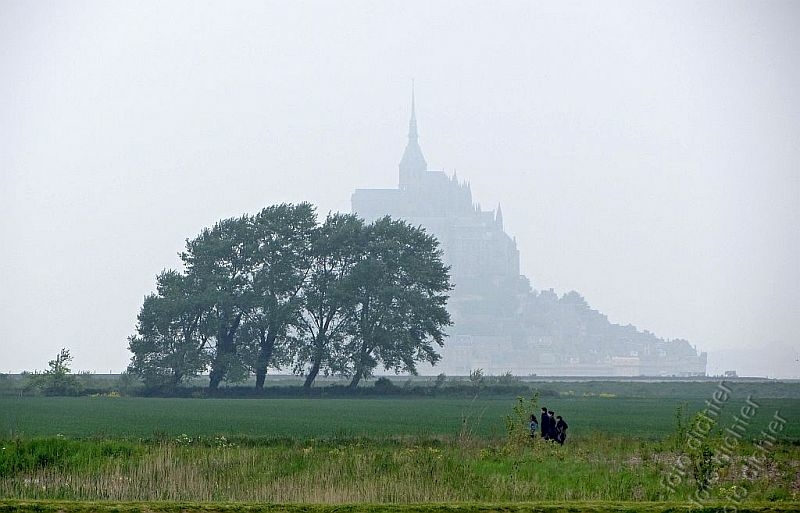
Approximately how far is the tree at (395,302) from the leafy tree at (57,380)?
993 inches

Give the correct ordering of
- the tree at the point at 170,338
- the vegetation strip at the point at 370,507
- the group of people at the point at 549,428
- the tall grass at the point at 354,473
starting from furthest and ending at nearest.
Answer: the tree at the point at 170,338 < the group of people at the point at 549,428 < the tall grass at the point at 354,473 < the vegetation strip at the point at 370,507

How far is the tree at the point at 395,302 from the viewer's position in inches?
3814

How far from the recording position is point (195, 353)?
96375 millimetres

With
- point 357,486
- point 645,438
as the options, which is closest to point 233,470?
point 357,486

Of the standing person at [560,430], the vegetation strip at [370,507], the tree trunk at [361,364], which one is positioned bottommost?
the vegetation strip at [370,507]

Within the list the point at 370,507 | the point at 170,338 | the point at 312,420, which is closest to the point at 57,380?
the point at 170,338

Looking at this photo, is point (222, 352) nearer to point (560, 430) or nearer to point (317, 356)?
point (317, 356)

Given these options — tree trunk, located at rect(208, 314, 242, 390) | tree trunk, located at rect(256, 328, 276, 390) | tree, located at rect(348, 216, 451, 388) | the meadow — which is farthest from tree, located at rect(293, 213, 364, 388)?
the meadow

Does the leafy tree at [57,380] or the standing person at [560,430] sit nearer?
the standing person at [560,430]

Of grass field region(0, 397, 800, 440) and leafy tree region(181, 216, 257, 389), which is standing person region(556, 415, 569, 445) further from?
leafy tree region(181, 216, 257, 389)

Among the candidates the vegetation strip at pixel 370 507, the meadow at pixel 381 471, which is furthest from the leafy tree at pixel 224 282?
the vegetation strip at pixel 370 507

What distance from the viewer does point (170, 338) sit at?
97.6m

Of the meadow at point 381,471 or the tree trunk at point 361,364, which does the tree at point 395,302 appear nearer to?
the tree trunk at point 361,364

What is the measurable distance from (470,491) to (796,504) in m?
7.69
